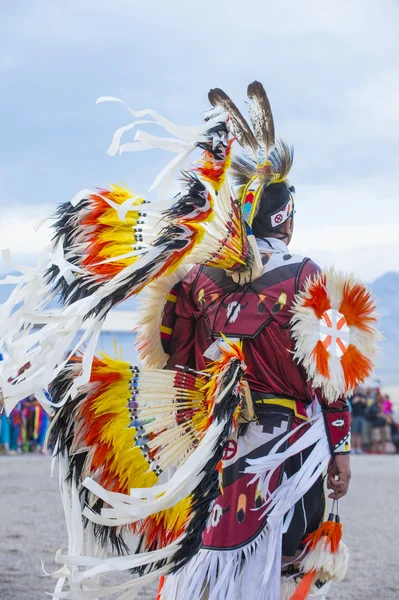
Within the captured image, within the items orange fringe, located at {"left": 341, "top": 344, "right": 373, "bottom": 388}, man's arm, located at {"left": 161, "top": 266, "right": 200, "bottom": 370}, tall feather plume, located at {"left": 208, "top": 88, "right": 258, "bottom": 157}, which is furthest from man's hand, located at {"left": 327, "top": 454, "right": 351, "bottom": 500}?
tall feather plume, located at {"left": 208, "top": 88, "right": 258, "bottom": 157}

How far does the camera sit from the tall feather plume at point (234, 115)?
10.3 feet

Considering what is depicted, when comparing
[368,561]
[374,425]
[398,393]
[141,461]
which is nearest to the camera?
[141,461]

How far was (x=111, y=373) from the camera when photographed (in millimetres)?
2820

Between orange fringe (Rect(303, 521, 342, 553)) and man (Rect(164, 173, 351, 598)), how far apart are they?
0.04 meters

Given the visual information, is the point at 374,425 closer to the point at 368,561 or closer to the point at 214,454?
the point at 368,561

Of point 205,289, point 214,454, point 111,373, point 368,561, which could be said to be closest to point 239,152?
point 205,289

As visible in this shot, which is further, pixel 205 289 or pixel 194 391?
pixel 205 289

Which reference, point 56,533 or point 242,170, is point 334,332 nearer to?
point 242,170

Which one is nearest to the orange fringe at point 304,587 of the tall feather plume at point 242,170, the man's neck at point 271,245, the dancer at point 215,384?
the dancer at point 215,384

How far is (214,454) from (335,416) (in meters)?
0.62

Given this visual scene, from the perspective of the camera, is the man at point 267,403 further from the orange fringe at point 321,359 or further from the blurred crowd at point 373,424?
the blurred crowd at point 373,424

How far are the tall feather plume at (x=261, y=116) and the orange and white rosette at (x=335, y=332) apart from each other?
540 mm

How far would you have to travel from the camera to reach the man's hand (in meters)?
3.08

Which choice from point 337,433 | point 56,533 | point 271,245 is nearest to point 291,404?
point 337,433
